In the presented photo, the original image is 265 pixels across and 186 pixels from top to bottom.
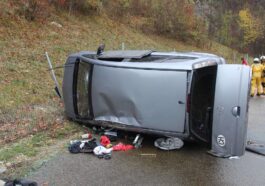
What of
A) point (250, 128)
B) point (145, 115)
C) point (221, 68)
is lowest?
point (250, 128)

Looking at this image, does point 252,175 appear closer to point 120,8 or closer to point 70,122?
point 70,122

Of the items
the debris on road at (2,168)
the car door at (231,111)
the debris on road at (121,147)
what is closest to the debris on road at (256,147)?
the car door at (231,111)

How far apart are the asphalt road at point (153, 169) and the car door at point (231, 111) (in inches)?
16.7

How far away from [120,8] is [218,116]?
2343cm

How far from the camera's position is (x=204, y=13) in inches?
1657

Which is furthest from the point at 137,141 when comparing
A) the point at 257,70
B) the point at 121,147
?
the point at 257,70

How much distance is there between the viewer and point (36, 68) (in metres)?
12.7

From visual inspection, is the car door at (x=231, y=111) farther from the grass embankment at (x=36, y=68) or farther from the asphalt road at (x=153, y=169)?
the grass embankment at (x=36, y=68)

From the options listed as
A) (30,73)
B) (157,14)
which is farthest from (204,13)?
(30,73)

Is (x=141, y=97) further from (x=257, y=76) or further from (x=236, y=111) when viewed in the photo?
(x=257, y=76)

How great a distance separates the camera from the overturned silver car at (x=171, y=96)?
5742 mm

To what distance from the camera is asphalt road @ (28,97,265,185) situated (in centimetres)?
556

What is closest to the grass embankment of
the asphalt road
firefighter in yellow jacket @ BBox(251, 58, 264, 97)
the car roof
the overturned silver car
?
the asphalt road

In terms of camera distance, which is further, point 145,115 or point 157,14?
point 157,14
